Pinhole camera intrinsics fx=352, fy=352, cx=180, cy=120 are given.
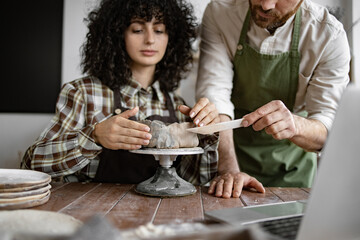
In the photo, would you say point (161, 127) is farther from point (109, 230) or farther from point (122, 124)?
point (109, 230)

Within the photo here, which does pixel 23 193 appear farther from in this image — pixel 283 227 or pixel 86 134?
pixel 283 227

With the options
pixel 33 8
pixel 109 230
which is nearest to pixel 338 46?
pixel 109 230

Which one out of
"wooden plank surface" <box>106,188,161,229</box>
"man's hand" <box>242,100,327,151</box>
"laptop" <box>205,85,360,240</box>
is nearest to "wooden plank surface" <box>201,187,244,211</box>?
"wooden plank surface" <box>106,188,161,229</box>

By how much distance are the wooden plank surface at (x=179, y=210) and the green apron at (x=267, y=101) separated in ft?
2.50

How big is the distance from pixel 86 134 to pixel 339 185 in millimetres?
1004

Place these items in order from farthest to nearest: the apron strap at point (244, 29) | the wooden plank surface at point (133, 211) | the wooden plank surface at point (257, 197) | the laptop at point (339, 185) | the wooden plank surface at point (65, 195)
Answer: the apron strap at point (244, 29)
the wooden plank surface at point (257, 197)
the wooden plank surface at point (65, 195)
the wooden plank surface at point (133, 211)
the laptop at point (339, 185)

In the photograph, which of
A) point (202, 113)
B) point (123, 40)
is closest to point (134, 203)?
point (202, 113)

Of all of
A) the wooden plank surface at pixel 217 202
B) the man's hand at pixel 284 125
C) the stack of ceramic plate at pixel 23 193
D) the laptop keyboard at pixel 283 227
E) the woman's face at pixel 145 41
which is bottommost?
the wooden plank surface at pixel 217 202

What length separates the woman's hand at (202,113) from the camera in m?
1.36

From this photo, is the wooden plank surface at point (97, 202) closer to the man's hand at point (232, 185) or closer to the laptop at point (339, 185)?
the man's hand at point (232, 185)

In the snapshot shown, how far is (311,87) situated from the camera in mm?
1711

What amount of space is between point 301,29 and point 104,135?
106cm

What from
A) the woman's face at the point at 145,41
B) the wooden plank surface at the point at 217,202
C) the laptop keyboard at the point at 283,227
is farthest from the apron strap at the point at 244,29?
the laptop keyboard at the point at 283,227

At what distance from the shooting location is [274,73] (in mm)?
1750
